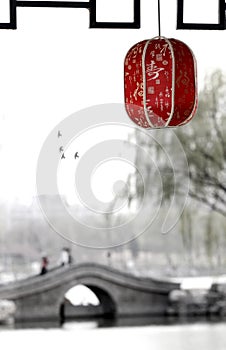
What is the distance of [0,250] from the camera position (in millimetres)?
10977

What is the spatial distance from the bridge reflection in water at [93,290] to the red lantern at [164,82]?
25.5 feet

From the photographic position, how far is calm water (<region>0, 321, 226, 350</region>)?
8352 mm

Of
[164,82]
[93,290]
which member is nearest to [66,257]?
[93,290]

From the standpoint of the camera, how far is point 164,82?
2.70 meters

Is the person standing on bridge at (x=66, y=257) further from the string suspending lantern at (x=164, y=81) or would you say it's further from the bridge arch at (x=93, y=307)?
the string suspending lantern at (x=164, y=81)

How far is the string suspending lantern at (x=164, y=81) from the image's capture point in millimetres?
2699

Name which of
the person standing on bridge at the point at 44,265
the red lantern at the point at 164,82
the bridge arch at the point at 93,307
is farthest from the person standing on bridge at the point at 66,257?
the red lantern at the point at 164,82

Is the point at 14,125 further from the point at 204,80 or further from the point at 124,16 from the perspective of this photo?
the point at 124,16

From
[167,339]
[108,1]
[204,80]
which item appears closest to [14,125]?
[204,80]

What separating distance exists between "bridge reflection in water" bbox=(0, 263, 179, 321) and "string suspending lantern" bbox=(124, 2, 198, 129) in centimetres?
776

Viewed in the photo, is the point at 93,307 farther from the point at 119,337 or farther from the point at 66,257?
the point at 119,337

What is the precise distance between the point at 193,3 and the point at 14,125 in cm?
615

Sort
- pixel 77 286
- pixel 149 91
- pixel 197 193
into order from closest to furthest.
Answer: pixel 149 91 < pixel 197 193 < pixel 77 286

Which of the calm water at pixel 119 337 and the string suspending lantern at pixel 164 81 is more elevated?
the string suspending lantern at pixel 164 81
